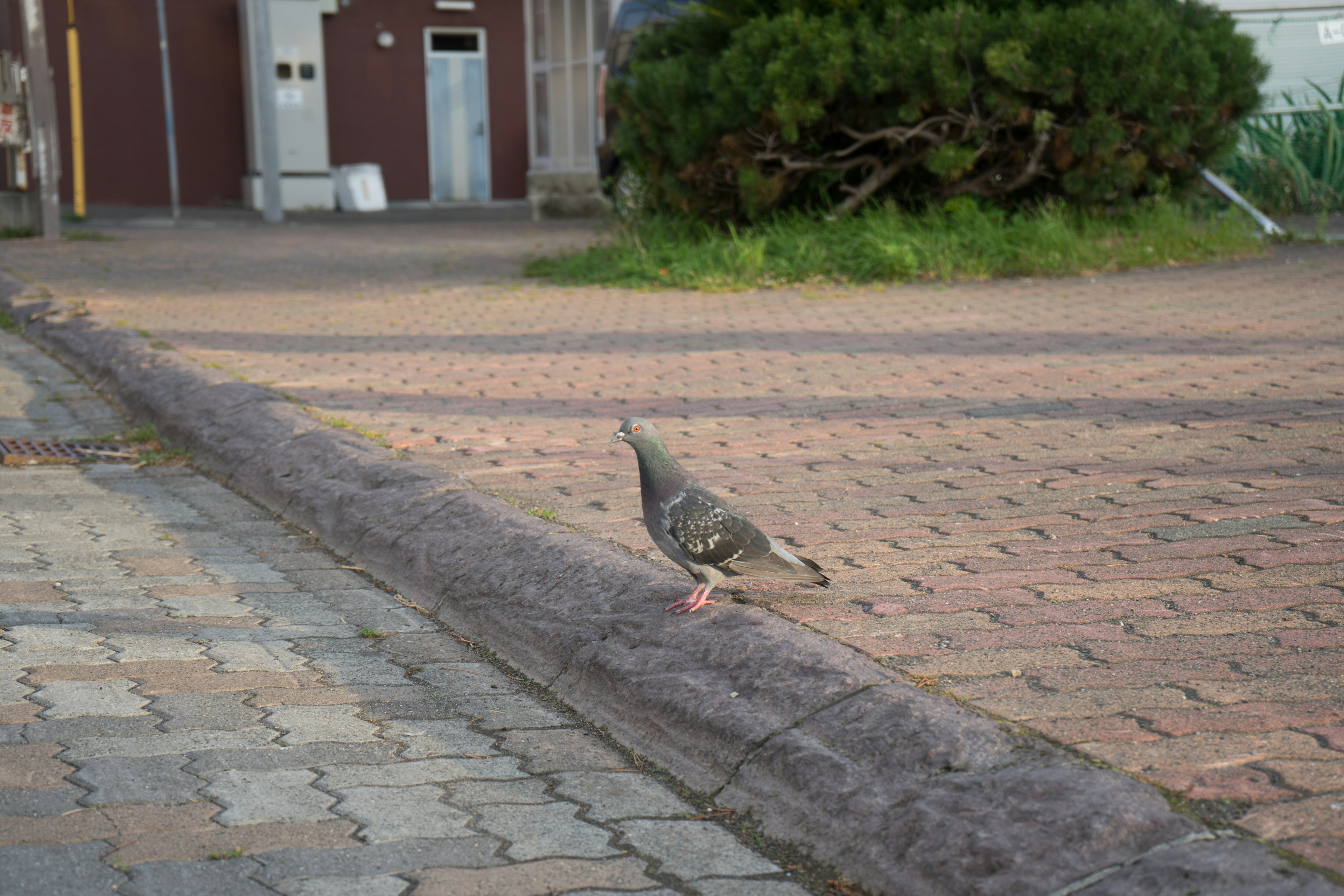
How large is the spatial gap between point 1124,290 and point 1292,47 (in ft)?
22.9

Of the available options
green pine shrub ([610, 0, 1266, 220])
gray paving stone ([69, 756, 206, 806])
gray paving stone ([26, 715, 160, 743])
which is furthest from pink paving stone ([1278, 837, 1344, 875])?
green pine shrub ([610, 0, 1266, 220])

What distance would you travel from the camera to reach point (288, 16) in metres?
22.5

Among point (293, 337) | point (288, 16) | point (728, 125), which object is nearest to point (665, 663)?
point (293, 337)

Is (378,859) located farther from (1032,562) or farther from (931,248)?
(931,248)

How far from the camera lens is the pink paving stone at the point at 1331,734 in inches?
95.3

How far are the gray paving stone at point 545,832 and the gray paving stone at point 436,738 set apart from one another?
0.98 ft

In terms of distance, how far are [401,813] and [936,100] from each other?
354 inches

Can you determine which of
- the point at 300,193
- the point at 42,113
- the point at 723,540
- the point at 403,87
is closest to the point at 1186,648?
the point at 723,540

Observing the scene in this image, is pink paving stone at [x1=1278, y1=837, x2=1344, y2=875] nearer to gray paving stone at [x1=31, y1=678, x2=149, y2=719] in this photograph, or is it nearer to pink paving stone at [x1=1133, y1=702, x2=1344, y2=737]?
pink paving stone at [x1=1133, y1=702, x2=1344, y2=737]

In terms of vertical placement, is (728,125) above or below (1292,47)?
below

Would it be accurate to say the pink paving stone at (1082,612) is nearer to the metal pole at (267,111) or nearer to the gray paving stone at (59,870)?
the gray paving stone at (59,870)

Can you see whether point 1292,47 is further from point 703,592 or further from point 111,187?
point 111,187

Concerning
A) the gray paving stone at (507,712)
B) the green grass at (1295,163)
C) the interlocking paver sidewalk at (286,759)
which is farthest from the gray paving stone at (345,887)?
the green grass at (1295,163)

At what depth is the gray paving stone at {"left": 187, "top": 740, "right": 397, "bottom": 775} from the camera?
2840 millimetres
